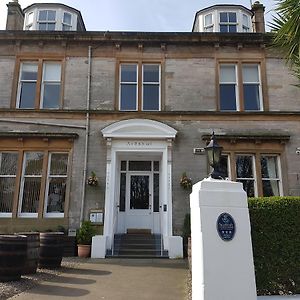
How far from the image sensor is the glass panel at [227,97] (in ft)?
46.2

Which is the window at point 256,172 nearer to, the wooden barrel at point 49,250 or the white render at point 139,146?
the white render at point 139,146

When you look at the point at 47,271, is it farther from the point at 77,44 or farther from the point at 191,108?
the point at 77,44

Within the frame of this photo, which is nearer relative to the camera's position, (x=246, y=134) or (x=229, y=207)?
(x=229, y=207)

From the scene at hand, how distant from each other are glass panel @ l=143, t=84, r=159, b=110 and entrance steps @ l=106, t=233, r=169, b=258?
506cm

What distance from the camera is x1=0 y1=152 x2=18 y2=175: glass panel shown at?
523 inches

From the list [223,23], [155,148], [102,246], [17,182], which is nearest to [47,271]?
[102,246]

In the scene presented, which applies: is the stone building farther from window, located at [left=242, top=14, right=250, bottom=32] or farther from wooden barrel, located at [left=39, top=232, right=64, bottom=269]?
window, located at [left=242, top=14, right=250, bottom=32]

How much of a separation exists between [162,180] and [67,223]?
12.7 ft

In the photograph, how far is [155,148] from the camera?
13.1 meters

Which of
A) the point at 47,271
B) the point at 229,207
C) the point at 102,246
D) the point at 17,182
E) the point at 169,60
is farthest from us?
the point at 169,60

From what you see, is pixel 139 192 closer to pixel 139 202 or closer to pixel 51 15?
pixel 139 202

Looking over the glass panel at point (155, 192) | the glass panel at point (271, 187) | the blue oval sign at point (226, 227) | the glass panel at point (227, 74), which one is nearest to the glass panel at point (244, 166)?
the glass panel at point (271, 187)

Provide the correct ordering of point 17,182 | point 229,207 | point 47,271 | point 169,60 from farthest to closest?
1. point 169,60
2. point 17,182
3. point 47,271
4. point 229,207

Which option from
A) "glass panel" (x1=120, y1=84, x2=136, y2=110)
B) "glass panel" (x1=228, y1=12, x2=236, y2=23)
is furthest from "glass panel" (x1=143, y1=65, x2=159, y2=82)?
"glass panel" (x1=228, y1=12, x2=236, y2=23)
